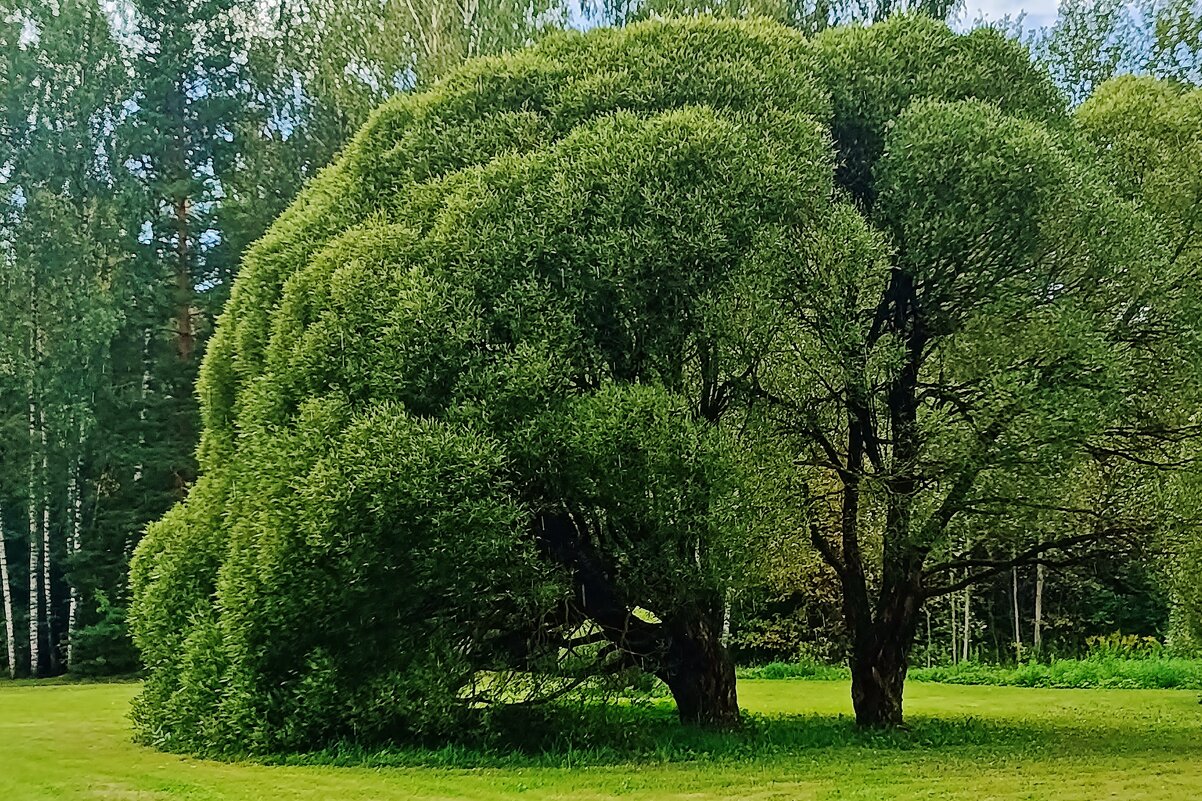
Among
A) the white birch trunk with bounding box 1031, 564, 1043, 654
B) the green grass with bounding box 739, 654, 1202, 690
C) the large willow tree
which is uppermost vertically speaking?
the large willow tree

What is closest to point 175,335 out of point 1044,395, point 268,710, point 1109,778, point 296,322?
point 296,322

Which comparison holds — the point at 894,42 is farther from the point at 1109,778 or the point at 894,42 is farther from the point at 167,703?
the point at 167,703

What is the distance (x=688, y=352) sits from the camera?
14.6m

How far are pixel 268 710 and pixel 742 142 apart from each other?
9129mm

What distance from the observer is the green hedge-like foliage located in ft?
42.2

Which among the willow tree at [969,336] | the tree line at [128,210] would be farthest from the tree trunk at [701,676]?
the tree line at [128,210]

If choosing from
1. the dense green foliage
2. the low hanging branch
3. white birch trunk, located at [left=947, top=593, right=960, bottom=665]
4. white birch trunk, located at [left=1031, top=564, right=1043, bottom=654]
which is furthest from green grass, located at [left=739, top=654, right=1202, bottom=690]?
the dense green foliage

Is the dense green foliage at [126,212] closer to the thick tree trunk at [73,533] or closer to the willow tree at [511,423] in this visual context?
the thick tree trunk at [73,533]

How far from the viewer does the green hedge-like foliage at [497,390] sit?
42.2 feet

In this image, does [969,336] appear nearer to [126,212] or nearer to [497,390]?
[497,390]

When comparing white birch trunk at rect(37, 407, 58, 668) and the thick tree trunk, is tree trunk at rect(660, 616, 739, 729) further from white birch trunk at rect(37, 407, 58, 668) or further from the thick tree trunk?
white birch trunk at rect(37, 407, 58, 668)

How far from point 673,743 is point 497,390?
17.4 feet

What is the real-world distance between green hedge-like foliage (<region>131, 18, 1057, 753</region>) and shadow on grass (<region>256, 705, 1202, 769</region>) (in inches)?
21.8

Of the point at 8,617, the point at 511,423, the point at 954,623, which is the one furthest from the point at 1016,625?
the point at 8,617
